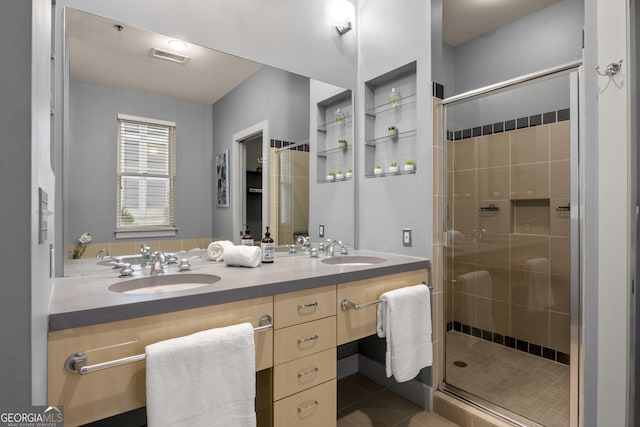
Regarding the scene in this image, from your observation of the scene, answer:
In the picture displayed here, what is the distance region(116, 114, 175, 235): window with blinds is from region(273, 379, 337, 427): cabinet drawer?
104 centimetres

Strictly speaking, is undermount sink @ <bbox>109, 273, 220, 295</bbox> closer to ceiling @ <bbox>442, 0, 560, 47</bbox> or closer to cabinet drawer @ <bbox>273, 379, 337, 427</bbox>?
cabinet drawer @ <bbox>273, 379, 337, 427</bbox>

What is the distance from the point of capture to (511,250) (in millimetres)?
2010

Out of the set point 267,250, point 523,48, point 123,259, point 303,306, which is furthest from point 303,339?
point 523,48

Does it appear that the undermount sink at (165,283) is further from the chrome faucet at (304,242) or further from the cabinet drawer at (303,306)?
the chrome faucet at (304,242)

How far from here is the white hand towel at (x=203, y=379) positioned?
39.3 inches

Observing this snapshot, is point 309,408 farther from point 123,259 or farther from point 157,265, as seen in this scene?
point 123,259

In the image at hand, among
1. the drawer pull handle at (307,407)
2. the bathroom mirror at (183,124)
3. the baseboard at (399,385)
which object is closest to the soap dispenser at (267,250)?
the bathroom mirror at (183,124)

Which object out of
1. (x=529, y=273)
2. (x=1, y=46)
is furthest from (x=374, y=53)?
(x=1, y=46)

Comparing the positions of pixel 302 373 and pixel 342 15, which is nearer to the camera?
pixel 302 373

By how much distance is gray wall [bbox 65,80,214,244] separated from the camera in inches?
57.8

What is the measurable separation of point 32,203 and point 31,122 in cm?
14

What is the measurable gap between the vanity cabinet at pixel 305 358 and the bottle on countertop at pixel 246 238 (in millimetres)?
655

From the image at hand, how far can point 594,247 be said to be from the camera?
1434 millimetres

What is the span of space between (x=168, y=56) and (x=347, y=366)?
2.31m
